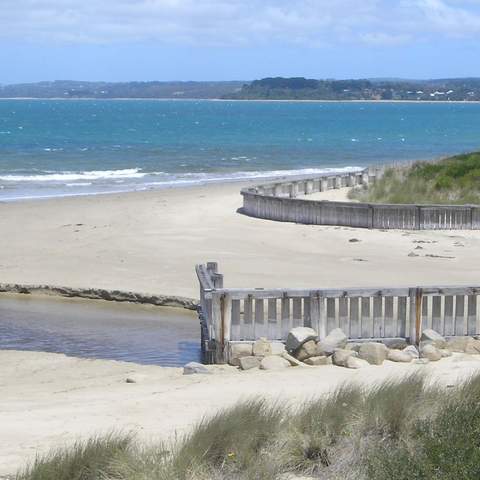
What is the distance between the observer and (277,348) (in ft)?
41.3

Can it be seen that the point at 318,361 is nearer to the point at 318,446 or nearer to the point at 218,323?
the point at 218,323

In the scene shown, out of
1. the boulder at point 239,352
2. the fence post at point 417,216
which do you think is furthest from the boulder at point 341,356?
the fence post at point 417,216

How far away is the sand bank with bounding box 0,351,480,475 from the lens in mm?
8812

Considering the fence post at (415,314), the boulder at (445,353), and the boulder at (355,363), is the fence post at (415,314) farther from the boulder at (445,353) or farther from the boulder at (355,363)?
the boulder at (355,363)

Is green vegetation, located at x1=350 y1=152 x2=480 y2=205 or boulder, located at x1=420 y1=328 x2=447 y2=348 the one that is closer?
boulder, located at x1=420 y1=328 x2=447 y2=348

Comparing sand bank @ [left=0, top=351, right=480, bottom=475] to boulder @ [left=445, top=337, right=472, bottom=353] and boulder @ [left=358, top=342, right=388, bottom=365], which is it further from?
boulder @ [left=445, top=337, right=472, bottom=353]

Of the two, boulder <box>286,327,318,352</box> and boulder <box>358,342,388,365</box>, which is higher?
boulder <box>286,327,318,352</box>

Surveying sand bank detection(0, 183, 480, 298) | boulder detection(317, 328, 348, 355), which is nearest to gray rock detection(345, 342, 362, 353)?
boulder detection(317, 328, 348, 355)

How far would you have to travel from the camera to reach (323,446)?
26.3 ft

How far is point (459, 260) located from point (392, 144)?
71.4m

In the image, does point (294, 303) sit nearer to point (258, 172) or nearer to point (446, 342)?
point (446, 342)

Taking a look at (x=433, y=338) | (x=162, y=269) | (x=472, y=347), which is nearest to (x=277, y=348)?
(x=433, y=338)

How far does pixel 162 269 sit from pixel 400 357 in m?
9.03

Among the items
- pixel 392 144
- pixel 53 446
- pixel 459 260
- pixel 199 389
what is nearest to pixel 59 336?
pixel 199 389
